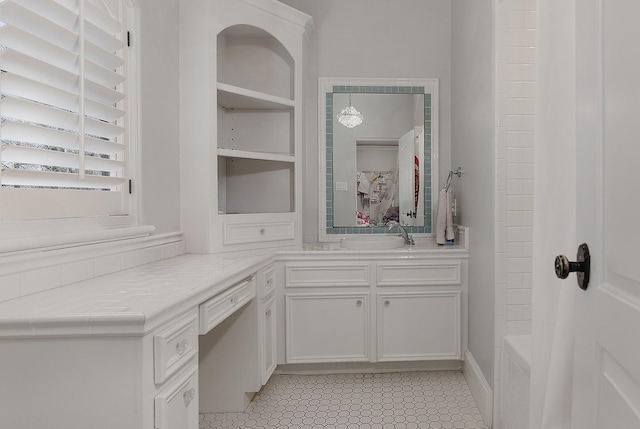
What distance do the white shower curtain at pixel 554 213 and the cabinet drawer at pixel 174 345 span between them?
105cm

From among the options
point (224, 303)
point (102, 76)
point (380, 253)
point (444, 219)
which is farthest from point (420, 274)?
point (102, 76)

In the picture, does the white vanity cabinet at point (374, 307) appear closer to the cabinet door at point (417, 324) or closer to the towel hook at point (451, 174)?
the cabinet door at point (417, 324)

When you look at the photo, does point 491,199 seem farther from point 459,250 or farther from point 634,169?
point 634,169

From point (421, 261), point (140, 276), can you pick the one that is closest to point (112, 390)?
point (140, 276)

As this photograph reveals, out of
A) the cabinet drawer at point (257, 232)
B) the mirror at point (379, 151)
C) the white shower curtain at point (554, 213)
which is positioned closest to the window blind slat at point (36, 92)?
the cabinet drawer at point (257, 232)

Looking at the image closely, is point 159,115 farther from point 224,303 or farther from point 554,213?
point 554,213

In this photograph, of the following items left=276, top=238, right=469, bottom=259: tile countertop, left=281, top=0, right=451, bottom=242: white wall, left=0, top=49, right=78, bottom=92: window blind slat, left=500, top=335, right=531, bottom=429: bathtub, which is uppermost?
left=281, top=0, right=451, bottom=242: white wall

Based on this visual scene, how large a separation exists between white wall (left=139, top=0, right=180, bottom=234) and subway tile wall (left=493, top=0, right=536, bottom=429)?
1.63 metres

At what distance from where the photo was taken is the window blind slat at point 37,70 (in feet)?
4.06

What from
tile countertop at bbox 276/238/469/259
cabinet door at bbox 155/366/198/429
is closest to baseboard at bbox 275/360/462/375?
tile countertop at bbox 276/238/469/259

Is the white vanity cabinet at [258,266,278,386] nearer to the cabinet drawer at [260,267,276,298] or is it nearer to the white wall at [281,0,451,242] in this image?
the cabinet drawer at [260,267,276,298]

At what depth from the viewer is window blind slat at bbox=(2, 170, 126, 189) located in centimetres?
128

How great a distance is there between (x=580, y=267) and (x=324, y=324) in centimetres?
189

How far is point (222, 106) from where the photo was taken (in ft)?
9.43
